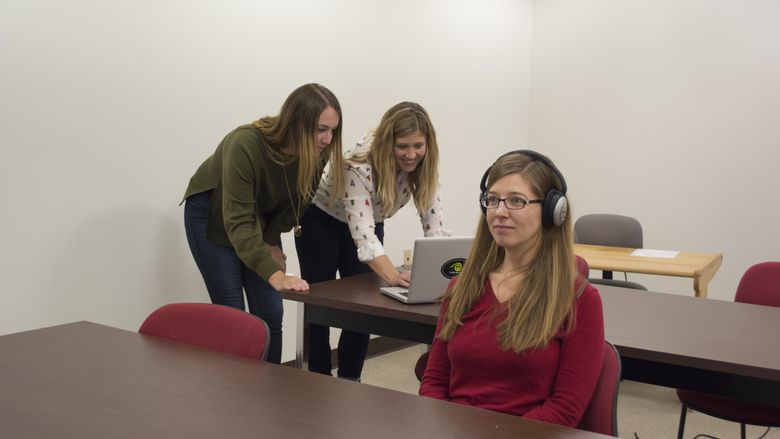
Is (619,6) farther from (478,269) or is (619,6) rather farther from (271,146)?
(478,269)

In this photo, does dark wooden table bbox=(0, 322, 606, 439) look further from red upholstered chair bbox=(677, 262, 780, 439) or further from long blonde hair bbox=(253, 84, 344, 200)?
red upholstered chair bbox=(677, 262, 780, 439)

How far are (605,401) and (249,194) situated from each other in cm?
151

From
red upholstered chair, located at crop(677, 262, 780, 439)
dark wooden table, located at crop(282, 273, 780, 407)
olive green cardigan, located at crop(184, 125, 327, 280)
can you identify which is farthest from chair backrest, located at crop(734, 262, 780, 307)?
olive green cardigan, located at crop(184, 125, 327, 280)

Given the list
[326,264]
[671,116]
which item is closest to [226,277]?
[326,264]

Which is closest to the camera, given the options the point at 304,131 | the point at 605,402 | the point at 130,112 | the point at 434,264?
the point at 605,402

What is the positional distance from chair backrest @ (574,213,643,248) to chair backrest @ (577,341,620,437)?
3009mm

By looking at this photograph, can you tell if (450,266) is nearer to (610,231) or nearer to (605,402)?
(605,402)

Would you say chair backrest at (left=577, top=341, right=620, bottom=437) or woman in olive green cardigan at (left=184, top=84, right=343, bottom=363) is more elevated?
woman in olive green cardigan at (left=184, top=84, right=343, bottom=363)

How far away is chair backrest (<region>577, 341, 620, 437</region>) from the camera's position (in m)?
1.49

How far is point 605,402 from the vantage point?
4.91 feet

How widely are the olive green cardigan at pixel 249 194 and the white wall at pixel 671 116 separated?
126 inches

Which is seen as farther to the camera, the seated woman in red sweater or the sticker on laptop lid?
the sticker on laptop lid

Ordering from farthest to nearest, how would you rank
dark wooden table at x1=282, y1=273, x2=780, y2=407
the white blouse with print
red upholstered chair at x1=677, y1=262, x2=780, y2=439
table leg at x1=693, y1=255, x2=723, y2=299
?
table leg at x1=693, y1=255, x2=723, y2=299 → the white blouse with print → red upholstered chair at x1=677, y1=262, x2=780, y2=439 → dark wooden table at x1=282, y1=273, x2=780, y2=407

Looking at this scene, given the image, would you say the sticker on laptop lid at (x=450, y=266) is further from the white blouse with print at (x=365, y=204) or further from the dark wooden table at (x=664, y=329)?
the white blouse with print at (x=365, y=204)
